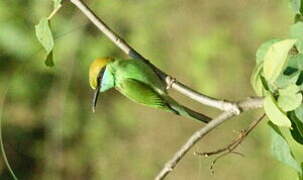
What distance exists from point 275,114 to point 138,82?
21 centimetres

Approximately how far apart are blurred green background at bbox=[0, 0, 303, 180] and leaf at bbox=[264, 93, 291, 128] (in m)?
1.05

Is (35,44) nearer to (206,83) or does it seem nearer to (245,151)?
(206,83)

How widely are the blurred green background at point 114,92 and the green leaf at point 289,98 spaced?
1.05 metres

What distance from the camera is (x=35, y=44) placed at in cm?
183

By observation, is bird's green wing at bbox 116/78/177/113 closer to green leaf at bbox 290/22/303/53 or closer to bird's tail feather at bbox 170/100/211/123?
bird's tail feather at bbox 170/100/211/123

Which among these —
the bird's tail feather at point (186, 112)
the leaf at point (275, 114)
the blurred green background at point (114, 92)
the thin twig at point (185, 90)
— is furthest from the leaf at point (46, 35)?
the blurred green background at point (114, 92)

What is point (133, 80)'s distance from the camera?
2.55 feet

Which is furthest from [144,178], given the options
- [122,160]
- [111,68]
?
[111,68]

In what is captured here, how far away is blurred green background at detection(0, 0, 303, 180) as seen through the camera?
68.1 inches

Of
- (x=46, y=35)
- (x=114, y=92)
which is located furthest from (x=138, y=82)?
(x=114, y=92)

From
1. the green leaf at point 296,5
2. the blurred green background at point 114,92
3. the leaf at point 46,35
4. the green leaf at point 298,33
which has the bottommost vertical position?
the blurred green background at point 114,92

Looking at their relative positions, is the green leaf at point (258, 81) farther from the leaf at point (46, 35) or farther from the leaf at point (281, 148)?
the leaf at point (46, 35)

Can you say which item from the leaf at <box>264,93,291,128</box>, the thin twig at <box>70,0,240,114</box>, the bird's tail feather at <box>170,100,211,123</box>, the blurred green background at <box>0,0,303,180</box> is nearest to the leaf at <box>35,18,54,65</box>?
the thin twig at <box>70,0,240,114</box>

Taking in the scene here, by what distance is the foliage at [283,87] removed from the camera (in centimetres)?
63
